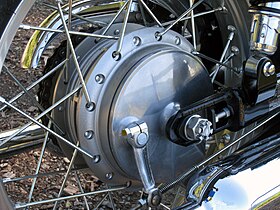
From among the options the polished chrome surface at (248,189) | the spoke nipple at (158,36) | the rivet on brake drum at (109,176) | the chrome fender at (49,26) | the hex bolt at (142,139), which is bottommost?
the polished chrome surface at (248,189)

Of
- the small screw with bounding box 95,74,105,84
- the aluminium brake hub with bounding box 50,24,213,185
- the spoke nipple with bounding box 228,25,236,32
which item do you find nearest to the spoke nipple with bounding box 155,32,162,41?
the aluminium brake hub with bounding box 50,24,213,185

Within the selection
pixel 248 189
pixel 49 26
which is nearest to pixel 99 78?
pixel 49 26

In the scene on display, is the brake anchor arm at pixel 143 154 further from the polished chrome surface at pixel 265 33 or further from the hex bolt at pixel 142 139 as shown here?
the polished chrome surface at pixel 265 33

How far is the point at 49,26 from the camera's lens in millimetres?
1146

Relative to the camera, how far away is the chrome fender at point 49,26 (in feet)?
3.73

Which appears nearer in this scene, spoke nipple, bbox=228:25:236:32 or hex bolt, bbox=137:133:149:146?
hex bolt, bbox=137:133:149:146

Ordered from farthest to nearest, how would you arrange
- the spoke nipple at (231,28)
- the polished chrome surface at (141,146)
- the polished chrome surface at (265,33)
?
the spoke nipple at (231,28)
the polished chrome surface at (265,33)
the polished chrome surface at (141,146)

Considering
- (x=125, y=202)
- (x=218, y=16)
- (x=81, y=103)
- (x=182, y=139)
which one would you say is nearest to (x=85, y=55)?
(x=81, y=103)

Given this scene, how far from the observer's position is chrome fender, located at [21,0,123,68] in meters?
→ 1.14

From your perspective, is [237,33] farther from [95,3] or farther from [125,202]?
[125,202]

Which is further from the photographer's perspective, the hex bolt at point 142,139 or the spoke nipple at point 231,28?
the spoke nipple at point 231,28

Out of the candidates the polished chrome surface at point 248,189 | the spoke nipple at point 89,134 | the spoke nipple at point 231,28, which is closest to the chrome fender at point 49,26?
the spoke nipple at point 89,134

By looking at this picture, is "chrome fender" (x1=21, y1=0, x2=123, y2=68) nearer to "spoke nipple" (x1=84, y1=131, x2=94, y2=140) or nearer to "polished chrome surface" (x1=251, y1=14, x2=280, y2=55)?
"spoke nipple" (x1=84, y1=131, x2=94, y2=140)

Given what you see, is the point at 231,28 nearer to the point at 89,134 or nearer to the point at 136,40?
the point at 136,40
